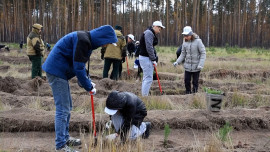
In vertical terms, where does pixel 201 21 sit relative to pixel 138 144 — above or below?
above

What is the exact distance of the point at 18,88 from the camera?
27.8 ft

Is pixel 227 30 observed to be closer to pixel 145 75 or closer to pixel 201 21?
pixel 201 21

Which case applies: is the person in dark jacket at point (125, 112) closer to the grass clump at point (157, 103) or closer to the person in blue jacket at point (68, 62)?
the person in blue jacket at point (68, 62)

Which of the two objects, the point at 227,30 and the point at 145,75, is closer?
the point at 145,75

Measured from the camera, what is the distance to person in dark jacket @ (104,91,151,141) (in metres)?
3.81

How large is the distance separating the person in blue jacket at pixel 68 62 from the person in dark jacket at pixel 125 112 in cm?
33

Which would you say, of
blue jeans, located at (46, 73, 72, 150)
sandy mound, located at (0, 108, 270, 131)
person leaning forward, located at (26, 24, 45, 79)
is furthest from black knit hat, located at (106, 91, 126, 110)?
person leaning forward, located at (26, 24, 45, 79)

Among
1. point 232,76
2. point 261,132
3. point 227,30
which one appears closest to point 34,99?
point 261,132

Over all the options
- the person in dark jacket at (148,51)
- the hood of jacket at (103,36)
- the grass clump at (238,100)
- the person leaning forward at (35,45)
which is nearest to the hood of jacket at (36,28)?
the person leaning forward at (35,45)

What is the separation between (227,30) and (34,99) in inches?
1591

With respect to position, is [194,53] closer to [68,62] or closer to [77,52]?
[68,62]

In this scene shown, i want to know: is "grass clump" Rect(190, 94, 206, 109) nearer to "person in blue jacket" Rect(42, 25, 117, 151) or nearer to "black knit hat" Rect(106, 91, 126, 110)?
"black knit hat" Rect(106, 91, 126, 110)

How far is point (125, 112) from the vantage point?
4.05m

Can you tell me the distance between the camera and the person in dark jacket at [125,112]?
381 cm
